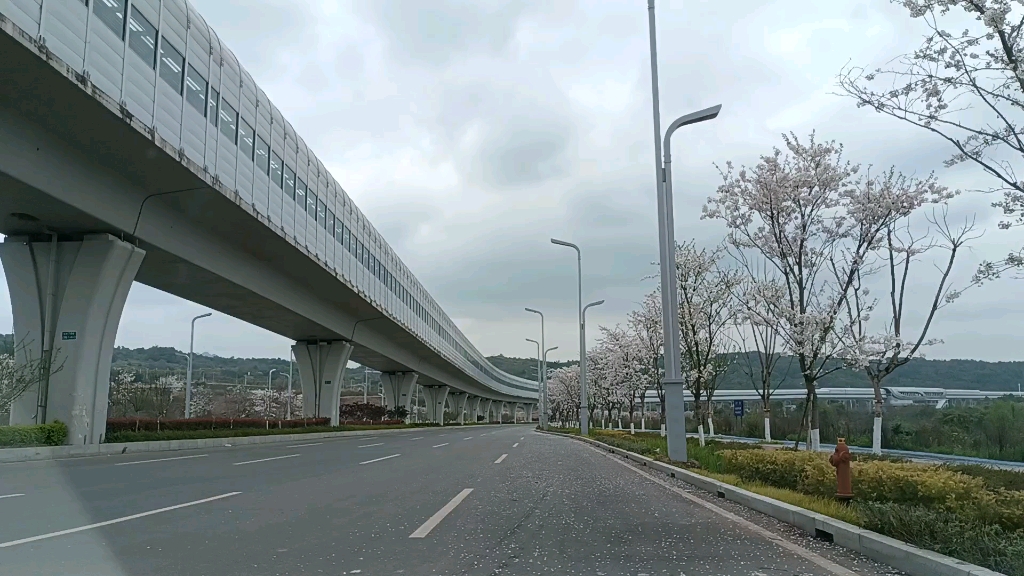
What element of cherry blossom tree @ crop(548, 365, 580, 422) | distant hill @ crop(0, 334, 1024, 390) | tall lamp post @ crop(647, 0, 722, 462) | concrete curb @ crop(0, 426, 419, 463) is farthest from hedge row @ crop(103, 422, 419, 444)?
cherry blossom tree @ crop(548, 365, 580, 422)

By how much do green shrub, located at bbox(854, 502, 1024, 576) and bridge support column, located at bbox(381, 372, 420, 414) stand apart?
64389 millimetres

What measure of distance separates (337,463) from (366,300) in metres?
21.7

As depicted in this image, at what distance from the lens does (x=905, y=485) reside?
7.54 meters

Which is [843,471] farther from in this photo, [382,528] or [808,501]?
[382,528]

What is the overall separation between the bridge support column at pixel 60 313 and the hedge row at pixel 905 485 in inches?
704

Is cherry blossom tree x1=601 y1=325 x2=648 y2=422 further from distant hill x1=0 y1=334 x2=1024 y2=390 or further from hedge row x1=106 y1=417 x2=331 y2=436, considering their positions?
hedge row x1=106 y1=417 x2=331 y2=436

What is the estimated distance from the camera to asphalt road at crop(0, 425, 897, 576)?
5.98 metres

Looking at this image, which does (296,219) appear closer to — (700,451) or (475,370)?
(700,451)

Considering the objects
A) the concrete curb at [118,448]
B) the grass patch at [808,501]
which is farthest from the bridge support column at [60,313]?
the grass patch at [808,501]

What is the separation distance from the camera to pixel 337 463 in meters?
17.1

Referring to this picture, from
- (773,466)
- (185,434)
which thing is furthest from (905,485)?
(185,434)

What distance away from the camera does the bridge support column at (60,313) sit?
20.0 m

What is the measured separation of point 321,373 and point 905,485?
4102 centimetres

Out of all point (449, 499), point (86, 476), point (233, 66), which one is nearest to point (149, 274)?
point (233, 66)
